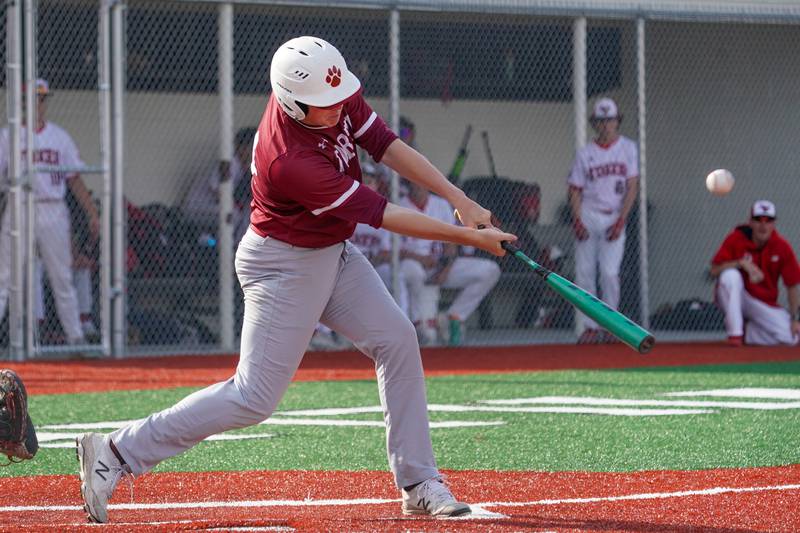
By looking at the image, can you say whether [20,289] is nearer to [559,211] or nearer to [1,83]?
[1,83]

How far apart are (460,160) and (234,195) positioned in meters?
3.95

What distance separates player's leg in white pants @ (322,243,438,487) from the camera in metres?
5.18

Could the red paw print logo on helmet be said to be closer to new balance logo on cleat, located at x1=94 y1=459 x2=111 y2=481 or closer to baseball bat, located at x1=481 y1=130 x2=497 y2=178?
new balance logo on cleat, located at x1=94 y1=459 x2=111 y2=481

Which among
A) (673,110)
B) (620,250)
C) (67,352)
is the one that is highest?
(673,110)

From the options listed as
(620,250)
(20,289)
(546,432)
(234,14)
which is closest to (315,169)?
(546,432)

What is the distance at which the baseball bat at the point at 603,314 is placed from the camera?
188 inches

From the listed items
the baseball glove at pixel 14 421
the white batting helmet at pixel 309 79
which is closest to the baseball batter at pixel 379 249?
the baseball glove at pixel 14 421

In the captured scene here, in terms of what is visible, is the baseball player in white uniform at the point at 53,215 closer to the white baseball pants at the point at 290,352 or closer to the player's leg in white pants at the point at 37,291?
the player's leg in white pants at the point at 37,291

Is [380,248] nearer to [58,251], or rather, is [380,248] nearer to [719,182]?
[58,251]

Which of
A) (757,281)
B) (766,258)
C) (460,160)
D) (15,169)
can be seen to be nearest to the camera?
(15,169)

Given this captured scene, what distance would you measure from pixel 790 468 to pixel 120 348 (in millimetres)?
8084

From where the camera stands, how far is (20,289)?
A: 1252 cm

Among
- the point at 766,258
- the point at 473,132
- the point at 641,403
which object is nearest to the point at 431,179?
the point at 641,403

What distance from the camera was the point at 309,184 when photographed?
15.8 ft
